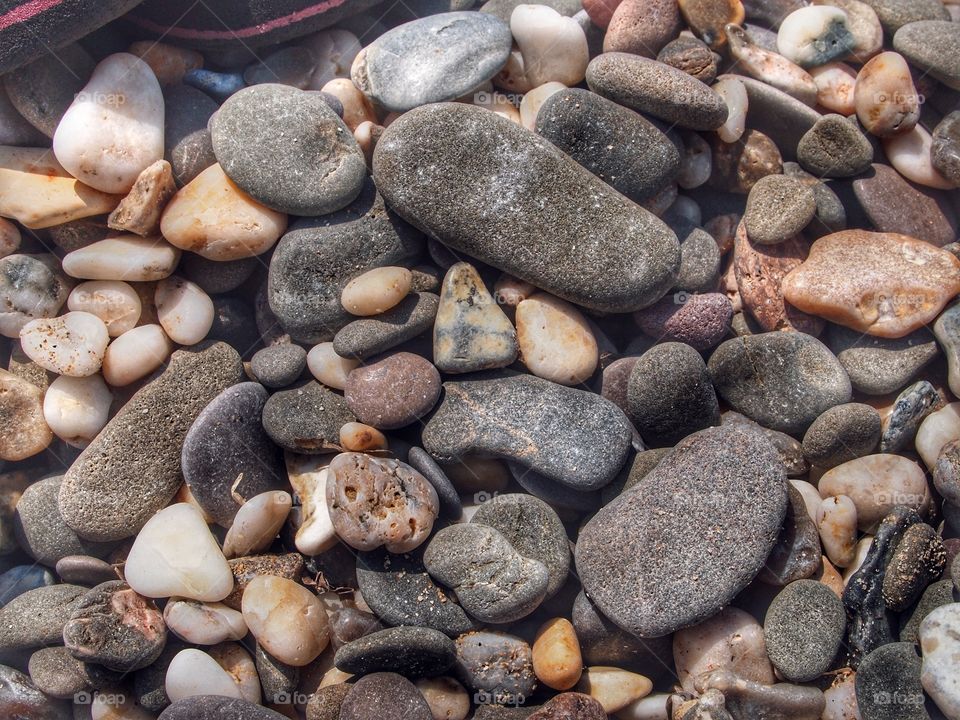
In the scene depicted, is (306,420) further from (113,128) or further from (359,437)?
(113,128)

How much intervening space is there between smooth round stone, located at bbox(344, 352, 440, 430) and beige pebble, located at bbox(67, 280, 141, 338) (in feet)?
4.16

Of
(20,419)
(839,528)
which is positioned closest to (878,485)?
(839,528)

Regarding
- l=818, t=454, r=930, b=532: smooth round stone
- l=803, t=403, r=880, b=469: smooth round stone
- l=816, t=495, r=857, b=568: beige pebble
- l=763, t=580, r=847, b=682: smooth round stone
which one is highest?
l=803, t=403, r=880, b=469: smooth round stone

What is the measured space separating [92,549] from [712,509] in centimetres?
317

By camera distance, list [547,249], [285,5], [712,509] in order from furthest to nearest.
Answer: [285,5], [547,249], [712,509]

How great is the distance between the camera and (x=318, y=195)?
11.6 ft

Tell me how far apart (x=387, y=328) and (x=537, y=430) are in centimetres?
90

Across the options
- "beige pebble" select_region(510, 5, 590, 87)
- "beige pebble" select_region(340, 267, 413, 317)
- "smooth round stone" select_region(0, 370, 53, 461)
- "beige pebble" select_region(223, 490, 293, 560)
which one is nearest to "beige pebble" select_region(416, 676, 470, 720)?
"beige pebble" select_region(223, 490, 293, 560)

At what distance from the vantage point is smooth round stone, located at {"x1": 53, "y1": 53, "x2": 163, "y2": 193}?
3.46m

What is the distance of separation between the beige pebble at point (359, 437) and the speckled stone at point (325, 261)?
0.58 metres

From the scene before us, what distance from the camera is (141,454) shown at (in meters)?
3.53

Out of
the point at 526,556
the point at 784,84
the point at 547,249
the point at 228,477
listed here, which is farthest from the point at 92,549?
the point at 784,84

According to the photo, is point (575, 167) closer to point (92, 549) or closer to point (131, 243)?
point (131, 243)

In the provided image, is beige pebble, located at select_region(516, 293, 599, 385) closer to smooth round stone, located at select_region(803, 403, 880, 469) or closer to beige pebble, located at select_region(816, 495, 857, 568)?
smooth round stone, located at select_region(803, 403, 880, 469)
